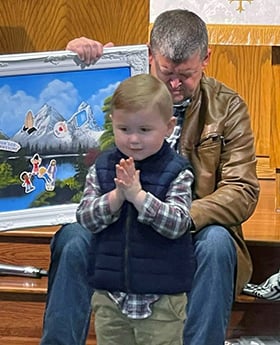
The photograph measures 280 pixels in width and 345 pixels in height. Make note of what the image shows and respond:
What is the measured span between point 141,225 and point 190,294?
354mm

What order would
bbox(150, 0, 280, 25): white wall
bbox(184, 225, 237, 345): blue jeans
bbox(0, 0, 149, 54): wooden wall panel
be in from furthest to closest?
bbox(150, 0, 280, 25): white wall
bbox(0, 0, 149, 54): wooden wall panel
bbox(184, 225, 237, 345): blue jeans

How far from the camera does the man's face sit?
2.58m

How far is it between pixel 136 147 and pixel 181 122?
54 centimetres

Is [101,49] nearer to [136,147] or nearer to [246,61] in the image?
[136,147]

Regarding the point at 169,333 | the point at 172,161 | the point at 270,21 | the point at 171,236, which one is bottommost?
the point at 169,333

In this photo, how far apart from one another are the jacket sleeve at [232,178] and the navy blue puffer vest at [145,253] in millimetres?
304

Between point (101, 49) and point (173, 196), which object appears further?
point (101, 49)

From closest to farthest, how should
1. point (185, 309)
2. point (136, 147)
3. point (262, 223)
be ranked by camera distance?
point (136, 147) < point (185, 309) < point (262, 223)

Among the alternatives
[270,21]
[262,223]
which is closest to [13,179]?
[262,223]

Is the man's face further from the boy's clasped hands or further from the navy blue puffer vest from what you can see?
the boy's clasped hands

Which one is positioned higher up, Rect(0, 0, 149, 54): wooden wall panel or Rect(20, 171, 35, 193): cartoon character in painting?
Rect(0, 0, 149, 54): wooden wall panel

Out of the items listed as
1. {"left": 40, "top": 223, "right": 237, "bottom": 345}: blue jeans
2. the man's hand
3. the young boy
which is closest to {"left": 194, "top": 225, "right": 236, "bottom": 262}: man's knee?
{"left": 40, "top": 223, "right": 237, "bottom": 345}: blue jeans

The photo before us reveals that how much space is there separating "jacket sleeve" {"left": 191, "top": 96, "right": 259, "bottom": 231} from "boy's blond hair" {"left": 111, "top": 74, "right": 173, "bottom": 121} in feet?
1.37

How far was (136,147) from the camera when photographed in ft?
7.26
